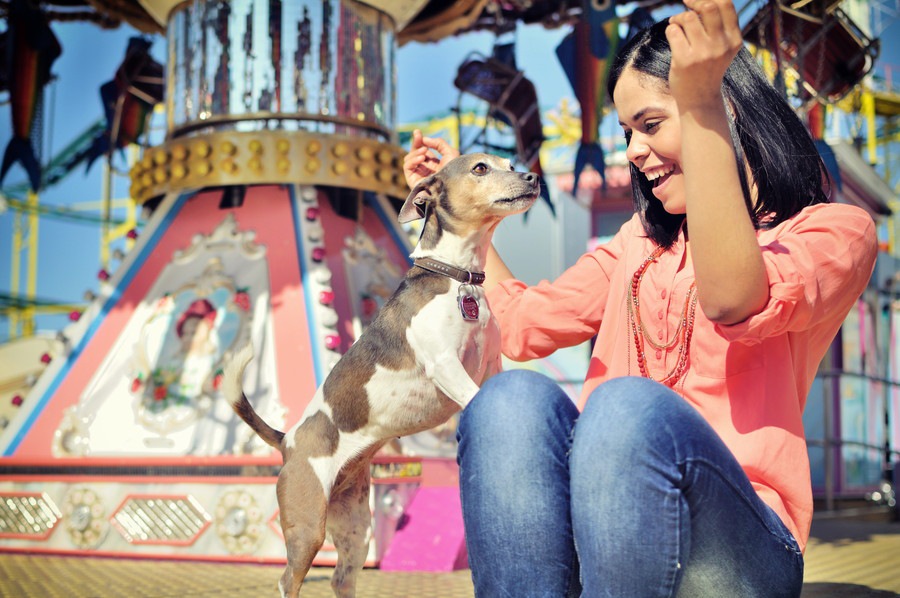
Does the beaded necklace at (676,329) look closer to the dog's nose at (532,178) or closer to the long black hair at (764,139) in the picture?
the long black hair at (764,139)

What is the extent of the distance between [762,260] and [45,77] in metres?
7.14

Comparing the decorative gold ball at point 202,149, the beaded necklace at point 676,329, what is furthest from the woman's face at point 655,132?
the decorative gold ball at point 202,149

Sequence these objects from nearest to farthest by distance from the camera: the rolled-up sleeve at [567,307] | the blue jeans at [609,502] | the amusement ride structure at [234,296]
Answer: the blue jeans at [609,502] < the rolled-up sleeve at [567,307] < the amusement ride structure at [234,296]

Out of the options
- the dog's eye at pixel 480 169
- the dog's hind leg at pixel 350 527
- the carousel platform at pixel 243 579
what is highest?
the dog's eye at pixel 480 169

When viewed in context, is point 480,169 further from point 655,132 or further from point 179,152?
point 179,152

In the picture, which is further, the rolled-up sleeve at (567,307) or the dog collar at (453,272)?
the dog collar at (453,272)

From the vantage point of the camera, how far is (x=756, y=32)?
20.6ft

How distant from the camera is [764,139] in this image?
5.52ft

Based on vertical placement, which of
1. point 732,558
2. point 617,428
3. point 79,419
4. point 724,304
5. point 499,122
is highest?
point 499,122

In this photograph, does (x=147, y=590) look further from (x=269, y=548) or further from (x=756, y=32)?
(x=756, y=32)

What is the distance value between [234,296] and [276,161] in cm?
82

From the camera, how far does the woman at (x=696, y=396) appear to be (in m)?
1.28

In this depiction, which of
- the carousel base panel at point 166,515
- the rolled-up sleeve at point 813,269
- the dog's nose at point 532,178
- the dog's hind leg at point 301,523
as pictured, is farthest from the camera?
the carousel base panel at point 166,515

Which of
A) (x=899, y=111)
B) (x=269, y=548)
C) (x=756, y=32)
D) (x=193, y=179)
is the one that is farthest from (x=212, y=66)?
(x=899, y=111)
